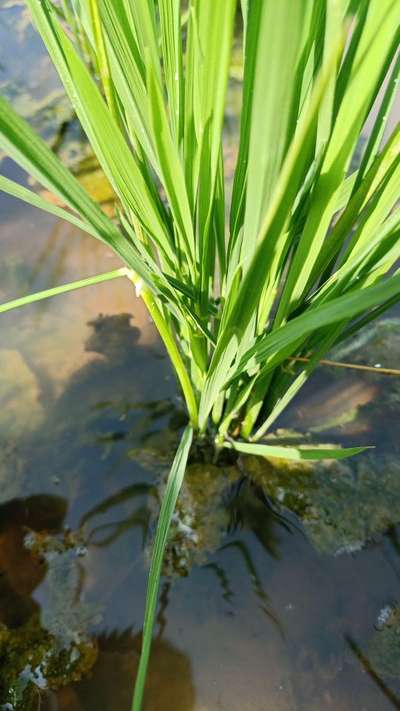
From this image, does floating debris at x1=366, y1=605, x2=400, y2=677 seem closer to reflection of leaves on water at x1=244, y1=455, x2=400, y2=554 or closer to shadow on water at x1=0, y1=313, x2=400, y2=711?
shadow on water at x1=0, y1=313, x2=400, y2=711

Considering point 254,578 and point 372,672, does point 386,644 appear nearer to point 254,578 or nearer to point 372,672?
point 372,672

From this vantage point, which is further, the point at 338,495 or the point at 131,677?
the point at 338,495

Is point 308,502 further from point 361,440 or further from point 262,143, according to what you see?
point 262,143

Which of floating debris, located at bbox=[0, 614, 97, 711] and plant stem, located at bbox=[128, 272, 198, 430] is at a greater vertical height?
plant stem, located at bbox=[128, 272, 198, 430]

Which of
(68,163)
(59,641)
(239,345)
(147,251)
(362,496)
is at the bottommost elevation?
(59,641)

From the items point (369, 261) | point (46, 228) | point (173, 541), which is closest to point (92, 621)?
point (173, 541)

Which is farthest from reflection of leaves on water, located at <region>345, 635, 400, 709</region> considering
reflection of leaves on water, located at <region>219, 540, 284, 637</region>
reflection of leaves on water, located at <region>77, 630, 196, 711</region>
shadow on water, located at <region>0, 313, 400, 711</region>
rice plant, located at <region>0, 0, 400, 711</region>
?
rice plant, located at <region>0, 0, 400, 711</region>

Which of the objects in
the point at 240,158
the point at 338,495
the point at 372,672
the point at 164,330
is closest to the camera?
the point at 240,158

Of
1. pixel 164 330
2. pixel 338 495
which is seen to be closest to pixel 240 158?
pixel 164 330
